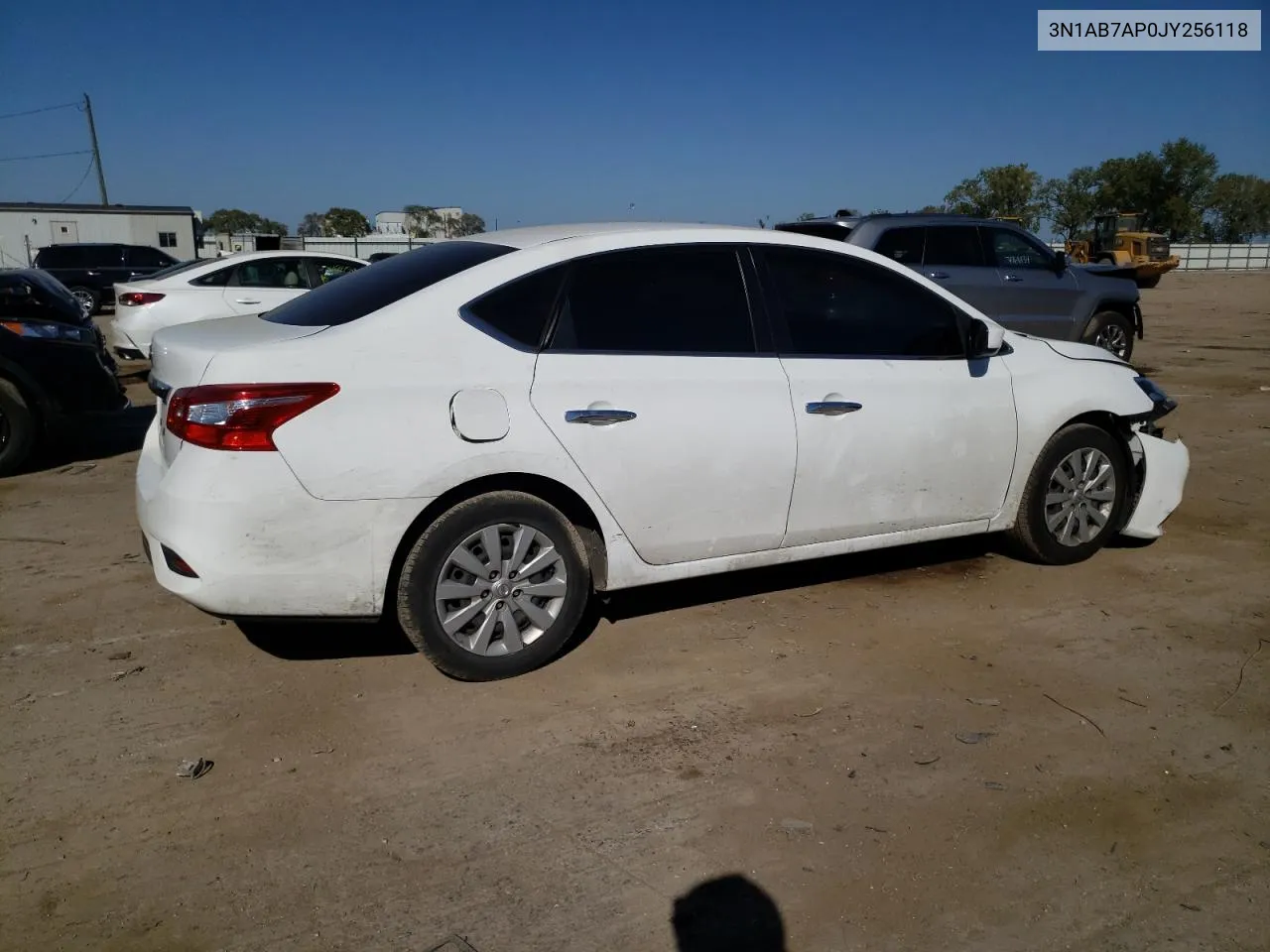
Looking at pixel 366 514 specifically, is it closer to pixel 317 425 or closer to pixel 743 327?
pixel 317 425

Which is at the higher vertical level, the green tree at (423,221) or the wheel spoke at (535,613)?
the green tree at (423,221)

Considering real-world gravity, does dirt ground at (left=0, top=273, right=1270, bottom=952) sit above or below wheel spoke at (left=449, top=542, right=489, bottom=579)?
below

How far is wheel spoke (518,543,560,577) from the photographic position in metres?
3.84

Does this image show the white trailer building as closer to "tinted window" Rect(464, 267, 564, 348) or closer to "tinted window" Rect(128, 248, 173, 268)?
"tinted window" Rect(128, 248, 173, 268)

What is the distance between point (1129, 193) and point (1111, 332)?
69.7 m

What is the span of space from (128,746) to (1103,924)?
3.09 metres

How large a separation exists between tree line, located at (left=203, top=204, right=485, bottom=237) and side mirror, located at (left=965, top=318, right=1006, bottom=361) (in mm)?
5828

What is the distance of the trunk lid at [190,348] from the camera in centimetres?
357

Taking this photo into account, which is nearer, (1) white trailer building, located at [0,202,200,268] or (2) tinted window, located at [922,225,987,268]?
(2) tinted window, located at [922,225,987,268]

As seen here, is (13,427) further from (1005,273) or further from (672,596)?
(1005,273)

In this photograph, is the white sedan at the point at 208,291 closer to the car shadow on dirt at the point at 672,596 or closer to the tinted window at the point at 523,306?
the car shadow on dirt at the point at 672,596

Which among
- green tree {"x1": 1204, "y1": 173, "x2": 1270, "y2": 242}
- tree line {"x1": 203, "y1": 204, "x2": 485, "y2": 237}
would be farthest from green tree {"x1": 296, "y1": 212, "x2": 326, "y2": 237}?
green tree {"x1": 1204, "y1": 173, "x2": 1270, "y2": 242}

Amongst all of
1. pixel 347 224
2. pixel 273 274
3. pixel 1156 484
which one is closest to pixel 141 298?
pixel 273 274

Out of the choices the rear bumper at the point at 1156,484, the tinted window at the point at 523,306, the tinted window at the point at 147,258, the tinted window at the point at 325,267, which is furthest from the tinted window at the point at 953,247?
the tinted window at the point at 147,258
